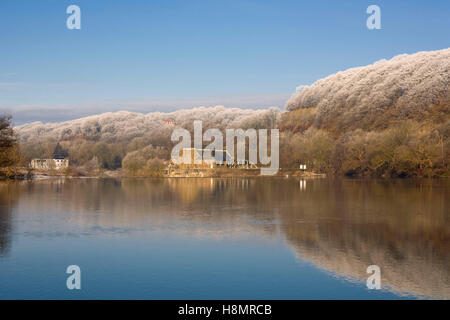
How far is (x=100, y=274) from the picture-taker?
11898 millimetres

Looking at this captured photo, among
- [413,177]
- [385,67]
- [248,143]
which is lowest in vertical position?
[413,177]

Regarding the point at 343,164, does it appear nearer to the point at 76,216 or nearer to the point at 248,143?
the point at 248,143

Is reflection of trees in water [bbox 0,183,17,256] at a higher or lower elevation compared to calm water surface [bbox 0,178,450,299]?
higher

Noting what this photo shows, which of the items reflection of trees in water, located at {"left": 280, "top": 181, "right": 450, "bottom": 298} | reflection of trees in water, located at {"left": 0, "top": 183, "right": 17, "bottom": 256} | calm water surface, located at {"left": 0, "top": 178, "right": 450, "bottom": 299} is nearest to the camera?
calm water surface, located at {"left": 0, "top": 178, "right": 450, "bottom": 299}

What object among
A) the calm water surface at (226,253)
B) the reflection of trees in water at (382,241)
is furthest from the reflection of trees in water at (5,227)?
the reflection of trees in water at (382,241)

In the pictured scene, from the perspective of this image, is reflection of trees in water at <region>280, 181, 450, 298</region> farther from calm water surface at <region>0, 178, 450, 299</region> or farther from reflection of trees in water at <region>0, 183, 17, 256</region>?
reflection of trees in water at <region>0, 183, 17, 256</region>

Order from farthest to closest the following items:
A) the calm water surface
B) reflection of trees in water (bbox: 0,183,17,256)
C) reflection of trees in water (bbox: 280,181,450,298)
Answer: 1. reflection of trees in water (bbox: 0,183,17,256)
2. reflection of trees in water (bbox: 280,181,450,298)
3. the calm water surface

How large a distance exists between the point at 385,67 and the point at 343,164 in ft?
223

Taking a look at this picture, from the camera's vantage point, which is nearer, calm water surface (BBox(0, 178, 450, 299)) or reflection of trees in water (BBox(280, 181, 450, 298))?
calm water surface (BBox(0, 178, 450, 299))

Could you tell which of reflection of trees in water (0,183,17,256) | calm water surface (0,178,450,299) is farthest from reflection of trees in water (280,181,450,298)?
reflection of trees in water (0,183,17,256)

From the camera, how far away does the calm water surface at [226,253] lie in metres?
10.5

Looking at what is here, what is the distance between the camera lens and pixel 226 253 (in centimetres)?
1430

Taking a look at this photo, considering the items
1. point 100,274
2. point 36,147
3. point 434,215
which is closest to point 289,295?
point 100,274

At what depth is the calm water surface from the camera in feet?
34.6
